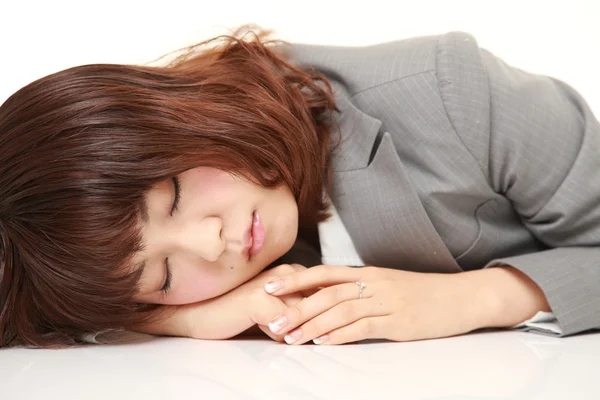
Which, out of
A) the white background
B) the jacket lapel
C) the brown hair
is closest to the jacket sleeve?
the jacket lapel

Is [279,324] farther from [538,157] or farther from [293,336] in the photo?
[538,157]

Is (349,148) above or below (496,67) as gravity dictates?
below

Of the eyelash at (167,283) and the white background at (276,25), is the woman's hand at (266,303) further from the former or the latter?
the white background at (276,25)

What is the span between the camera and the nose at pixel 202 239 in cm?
121

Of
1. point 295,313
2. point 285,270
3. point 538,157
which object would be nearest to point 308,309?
point 295,313

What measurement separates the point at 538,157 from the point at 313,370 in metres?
0.61

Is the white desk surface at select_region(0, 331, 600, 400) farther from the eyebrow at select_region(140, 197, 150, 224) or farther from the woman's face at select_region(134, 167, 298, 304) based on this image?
the eyebrow at select_region(140, 197, 150, 224)

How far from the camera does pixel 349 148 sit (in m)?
1.43

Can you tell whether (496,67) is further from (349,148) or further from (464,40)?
(349,148)

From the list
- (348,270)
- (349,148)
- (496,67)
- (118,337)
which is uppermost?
(496,67)

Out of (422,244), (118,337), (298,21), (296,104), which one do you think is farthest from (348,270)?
(298,21)

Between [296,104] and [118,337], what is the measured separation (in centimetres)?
52

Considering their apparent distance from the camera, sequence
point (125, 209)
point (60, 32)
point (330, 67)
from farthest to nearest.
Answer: point (60, 32) < point (330, 67) < point (125, 209)

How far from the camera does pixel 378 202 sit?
4.57 feet
